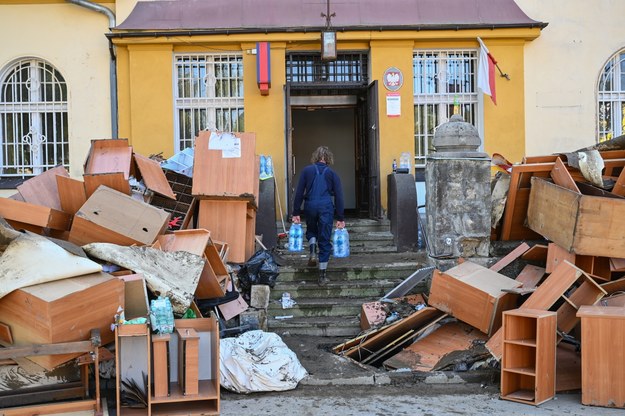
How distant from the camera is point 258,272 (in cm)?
846

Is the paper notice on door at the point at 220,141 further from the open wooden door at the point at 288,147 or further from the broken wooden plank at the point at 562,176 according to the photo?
the broken wooden plank at the point at 562,176

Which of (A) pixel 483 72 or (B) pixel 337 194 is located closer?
(B) pixel 337 194

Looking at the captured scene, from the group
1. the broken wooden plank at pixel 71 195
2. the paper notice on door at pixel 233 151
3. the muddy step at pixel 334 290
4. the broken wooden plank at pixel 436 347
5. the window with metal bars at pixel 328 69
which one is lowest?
the broken wooden plank at pixel 436 347

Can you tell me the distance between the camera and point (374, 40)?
12172 mm

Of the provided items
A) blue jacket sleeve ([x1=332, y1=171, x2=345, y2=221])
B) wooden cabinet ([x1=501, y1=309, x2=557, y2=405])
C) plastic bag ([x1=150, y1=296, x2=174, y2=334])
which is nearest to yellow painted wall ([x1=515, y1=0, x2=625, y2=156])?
blue jacket sleeve ([x1=332, y1=171, x2=345, y2=221])

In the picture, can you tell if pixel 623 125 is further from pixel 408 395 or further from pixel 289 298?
pixel 408 395

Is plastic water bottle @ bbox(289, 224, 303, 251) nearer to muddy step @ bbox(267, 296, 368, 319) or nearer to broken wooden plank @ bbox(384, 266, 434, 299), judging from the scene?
muddy step @ bbox(267, 296, 368, 319)

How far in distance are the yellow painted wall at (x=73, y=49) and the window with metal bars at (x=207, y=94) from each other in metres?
1.33

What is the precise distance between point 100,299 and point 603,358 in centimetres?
440

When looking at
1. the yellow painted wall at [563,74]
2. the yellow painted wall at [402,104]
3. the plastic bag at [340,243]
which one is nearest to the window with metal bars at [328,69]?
the yellow painted wall at [402,104]

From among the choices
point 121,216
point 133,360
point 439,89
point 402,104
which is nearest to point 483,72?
point 439,89

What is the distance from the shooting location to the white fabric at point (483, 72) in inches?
471

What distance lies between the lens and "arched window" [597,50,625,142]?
1259 centimetres

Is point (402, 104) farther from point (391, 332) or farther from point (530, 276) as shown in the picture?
point (391, 332)
